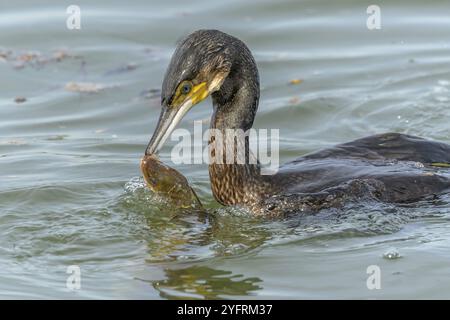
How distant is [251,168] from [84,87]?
4319 mm

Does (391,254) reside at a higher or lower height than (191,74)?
lower

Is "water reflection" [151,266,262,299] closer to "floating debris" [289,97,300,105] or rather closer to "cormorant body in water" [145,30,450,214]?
"cormorant body in water" [145,30,450,214]

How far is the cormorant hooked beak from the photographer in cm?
769

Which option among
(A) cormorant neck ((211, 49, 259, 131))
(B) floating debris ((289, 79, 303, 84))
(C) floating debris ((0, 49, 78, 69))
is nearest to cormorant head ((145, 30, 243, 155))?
(A) cormorant neck ((211, 49, 259, 131))

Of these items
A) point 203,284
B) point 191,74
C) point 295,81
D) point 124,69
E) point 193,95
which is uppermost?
point 191,74

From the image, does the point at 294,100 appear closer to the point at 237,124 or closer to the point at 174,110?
the point at 237,124

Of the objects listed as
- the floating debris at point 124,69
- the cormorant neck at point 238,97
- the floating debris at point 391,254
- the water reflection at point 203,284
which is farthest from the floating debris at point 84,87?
the floating debris at point 391,254

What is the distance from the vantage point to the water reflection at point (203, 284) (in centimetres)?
701

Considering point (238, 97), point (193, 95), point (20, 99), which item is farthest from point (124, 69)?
point (193, 95)

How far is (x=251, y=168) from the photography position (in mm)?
8320

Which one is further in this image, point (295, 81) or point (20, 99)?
point (295, 81)

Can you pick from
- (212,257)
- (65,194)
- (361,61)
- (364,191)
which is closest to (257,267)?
(212,257)

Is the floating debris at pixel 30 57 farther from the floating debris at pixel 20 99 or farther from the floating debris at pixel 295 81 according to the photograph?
the floating debris at pixel 295 81

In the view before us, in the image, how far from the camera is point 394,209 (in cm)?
806
